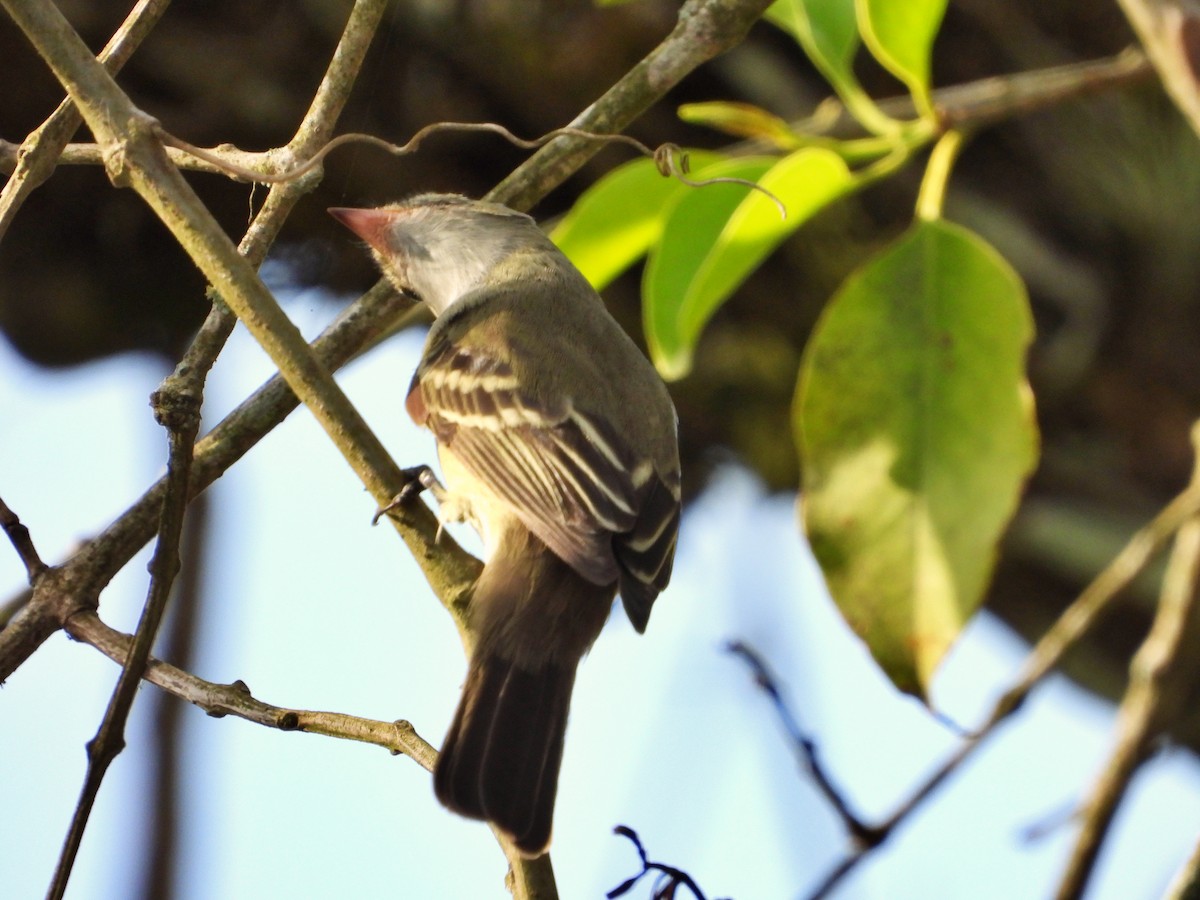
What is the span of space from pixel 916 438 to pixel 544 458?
44 centimetres

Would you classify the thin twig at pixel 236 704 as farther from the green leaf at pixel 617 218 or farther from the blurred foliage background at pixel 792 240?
the blurred foliage background at pixel 792 240

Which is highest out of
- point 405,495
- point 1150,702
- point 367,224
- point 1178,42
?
point 367,224

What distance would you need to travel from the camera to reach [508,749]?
1354 mm

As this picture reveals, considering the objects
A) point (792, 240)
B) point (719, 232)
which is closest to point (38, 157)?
point (719, 232)

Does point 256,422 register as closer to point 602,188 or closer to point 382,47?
point 602,188

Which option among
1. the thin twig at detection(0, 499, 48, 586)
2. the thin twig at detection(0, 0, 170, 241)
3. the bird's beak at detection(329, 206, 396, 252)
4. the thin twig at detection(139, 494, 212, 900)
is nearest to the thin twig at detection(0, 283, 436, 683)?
the thin twig at detection(0, 499, 48, 586)

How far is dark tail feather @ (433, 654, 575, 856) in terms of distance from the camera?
3.94ft

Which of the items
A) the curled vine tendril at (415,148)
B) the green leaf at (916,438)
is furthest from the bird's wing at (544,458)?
the curled vine tendril at (415,148)

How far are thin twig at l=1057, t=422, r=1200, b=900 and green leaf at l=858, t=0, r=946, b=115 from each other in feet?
2.25

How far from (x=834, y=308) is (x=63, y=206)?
1511mm

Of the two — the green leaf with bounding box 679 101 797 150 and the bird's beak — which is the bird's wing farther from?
the green leaf with bounding box 679 101 797 150

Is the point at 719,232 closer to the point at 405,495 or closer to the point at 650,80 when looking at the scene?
the point at 650,80

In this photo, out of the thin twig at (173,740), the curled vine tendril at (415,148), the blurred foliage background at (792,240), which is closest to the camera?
the curled vine tendril at (415,148)

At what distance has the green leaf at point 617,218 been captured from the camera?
5.15 feet
